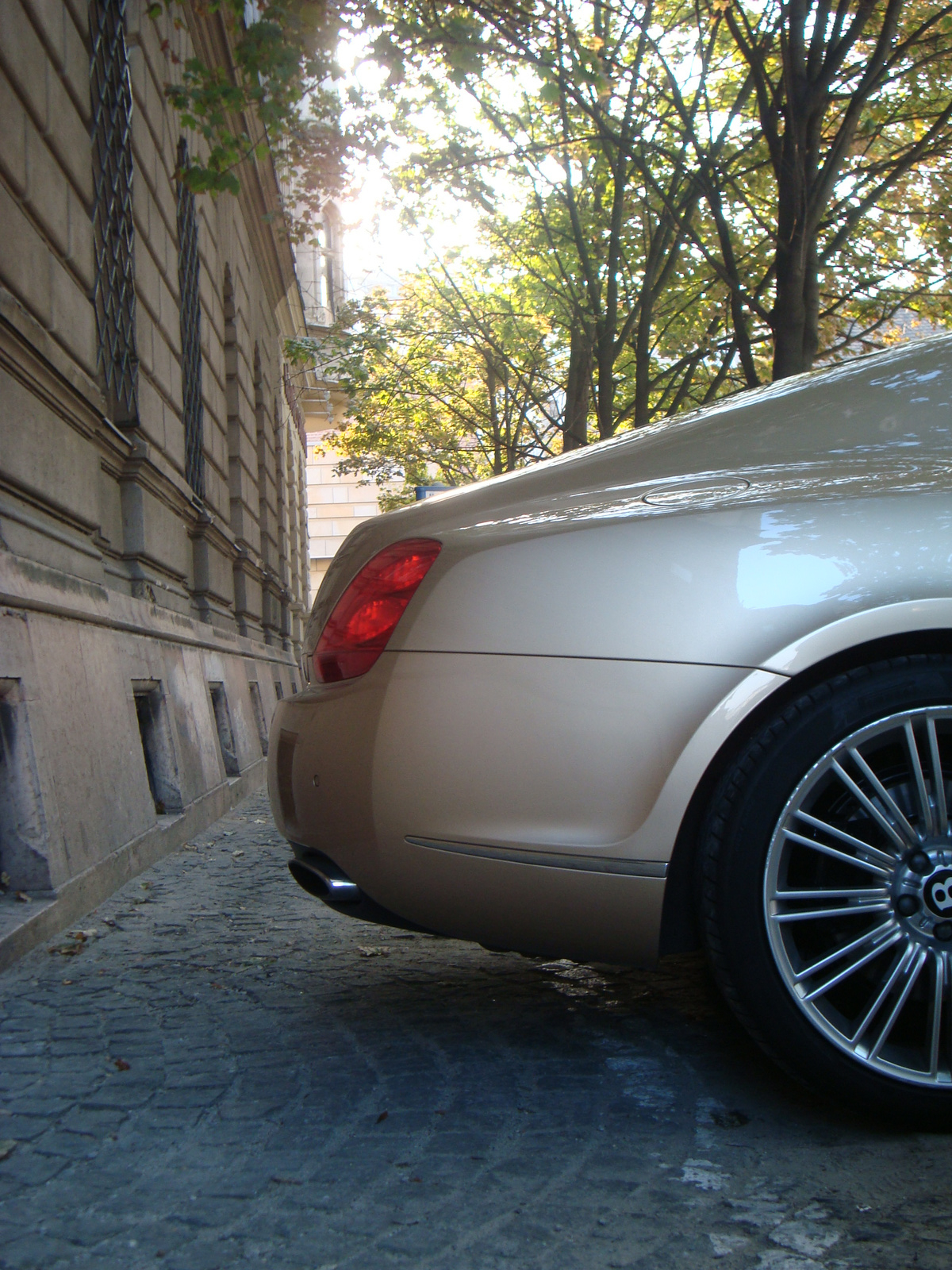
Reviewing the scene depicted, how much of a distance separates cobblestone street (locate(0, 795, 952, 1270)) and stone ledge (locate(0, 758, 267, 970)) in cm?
12

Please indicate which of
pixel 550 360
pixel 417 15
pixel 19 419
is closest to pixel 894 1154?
pixel 19 419

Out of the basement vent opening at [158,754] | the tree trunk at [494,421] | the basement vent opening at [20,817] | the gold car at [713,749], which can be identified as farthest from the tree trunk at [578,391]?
the gold car at [713,749]

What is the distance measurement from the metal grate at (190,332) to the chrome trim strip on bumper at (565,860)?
8.71 metres

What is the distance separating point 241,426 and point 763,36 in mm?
8166

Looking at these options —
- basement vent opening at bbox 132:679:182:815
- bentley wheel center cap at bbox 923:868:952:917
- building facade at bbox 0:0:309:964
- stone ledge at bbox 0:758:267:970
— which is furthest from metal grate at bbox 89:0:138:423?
bentley wheel center cap at bbox 923:868:952:917

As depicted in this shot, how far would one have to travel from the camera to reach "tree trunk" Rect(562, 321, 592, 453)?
1786 centimetres

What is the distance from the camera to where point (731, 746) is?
239 cm

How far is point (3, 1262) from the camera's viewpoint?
5.99 ft

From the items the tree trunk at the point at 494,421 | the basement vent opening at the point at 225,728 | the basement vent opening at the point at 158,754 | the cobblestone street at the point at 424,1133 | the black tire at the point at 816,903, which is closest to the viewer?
the cobblestone street at the point at 424,1133

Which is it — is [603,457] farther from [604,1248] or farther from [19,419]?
[19,419]

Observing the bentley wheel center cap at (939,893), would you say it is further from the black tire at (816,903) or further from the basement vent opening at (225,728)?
the basement vent opening at (225,728)

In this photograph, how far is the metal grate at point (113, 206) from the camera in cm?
739

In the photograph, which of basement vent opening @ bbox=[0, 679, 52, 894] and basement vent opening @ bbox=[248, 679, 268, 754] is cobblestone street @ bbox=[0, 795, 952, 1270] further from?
basement vent opening @ bbox=[248, 679, 268, 754]

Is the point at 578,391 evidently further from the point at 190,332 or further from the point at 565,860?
the point at 565,860
